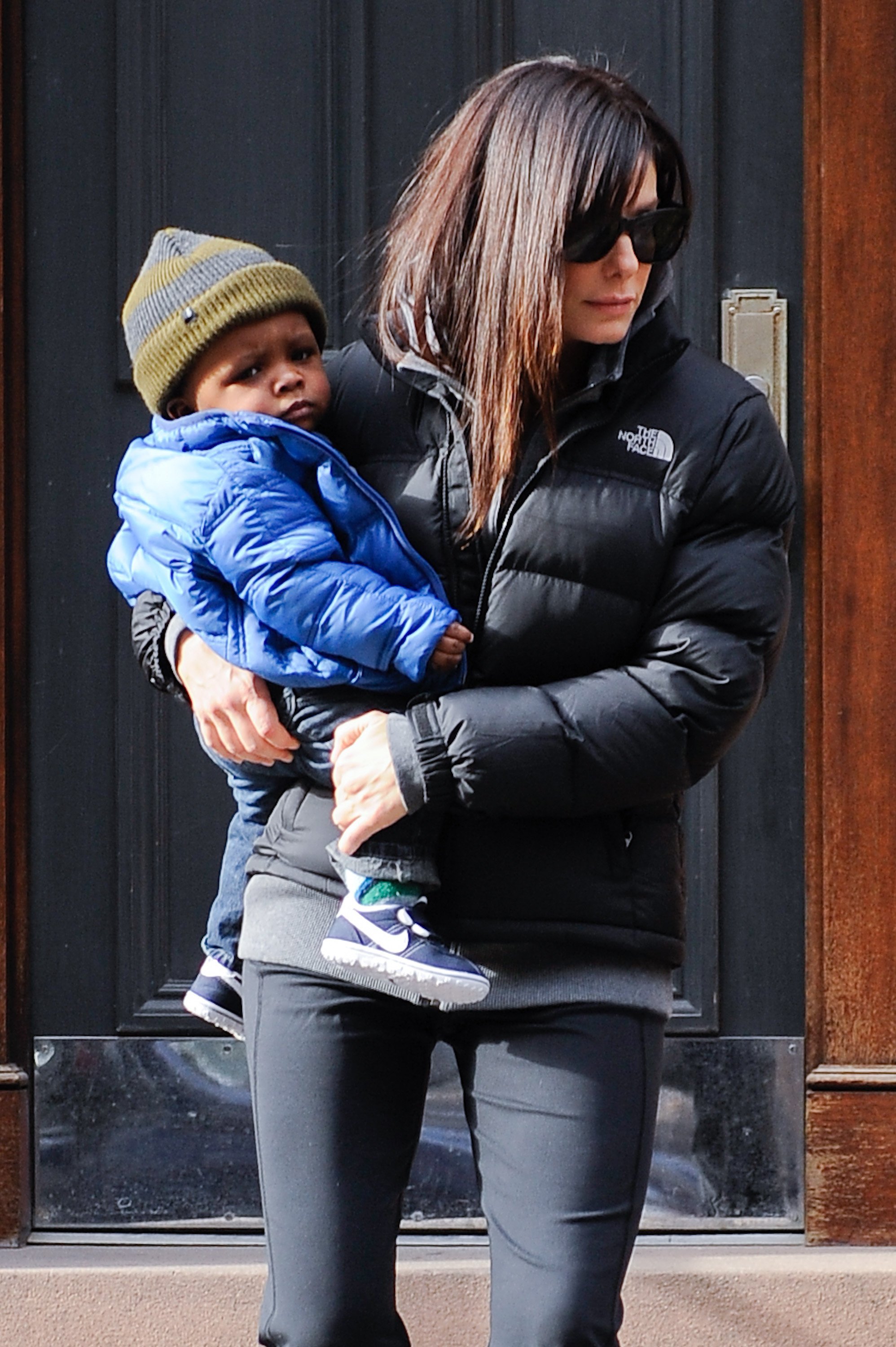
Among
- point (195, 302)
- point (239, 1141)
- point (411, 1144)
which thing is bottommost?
point (239, 1141)

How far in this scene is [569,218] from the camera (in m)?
1.81

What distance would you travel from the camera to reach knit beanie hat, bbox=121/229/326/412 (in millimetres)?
2004

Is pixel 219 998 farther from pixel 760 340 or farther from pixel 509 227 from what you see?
pixel 760 340

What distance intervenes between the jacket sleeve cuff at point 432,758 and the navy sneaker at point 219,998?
1.79ft

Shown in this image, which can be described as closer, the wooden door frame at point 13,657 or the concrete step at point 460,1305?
the concrete step at point 460,1305

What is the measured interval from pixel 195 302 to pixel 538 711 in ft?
2.10

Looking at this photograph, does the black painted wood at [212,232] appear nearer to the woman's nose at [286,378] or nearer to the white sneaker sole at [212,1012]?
the white sneaker sole at [212,1012]

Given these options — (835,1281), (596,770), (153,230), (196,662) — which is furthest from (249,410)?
(835,1281)

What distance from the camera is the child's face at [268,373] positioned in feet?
6.49

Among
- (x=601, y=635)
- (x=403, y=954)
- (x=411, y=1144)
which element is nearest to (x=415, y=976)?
(x=403, y=954)

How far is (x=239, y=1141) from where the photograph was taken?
3.14 metres

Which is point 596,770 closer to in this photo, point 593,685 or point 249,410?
point 593,685

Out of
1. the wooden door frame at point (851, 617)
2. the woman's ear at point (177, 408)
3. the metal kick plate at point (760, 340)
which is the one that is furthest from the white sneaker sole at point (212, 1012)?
the metal kick plate at point (760, 340)

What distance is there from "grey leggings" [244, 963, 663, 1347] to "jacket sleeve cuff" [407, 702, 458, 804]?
9.7 inches
